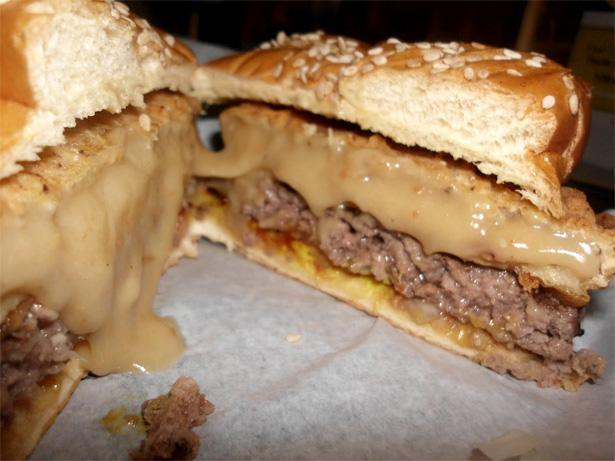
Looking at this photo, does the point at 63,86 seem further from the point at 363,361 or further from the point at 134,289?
the point at 363,361

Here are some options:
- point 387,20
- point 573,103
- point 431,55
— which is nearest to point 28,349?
point 431,55

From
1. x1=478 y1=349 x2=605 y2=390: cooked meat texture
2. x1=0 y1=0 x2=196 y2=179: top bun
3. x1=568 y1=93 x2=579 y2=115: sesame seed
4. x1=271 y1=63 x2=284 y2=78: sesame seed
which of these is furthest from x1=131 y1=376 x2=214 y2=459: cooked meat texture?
x1=568 y1=93 x2=579 y2=115: sesame seed

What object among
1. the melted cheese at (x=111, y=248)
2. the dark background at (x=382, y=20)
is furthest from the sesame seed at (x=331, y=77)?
the dark background at (x=382, y=20)

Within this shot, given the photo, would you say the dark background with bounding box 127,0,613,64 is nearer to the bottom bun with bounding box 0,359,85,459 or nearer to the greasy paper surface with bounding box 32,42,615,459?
the greasy paper surface with bounding box 32,42,615,459

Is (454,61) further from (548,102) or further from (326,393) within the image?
(326,393)

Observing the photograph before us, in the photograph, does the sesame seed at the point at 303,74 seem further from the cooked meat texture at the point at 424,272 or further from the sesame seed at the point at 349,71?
the cooked meat texture at the point at 424,272

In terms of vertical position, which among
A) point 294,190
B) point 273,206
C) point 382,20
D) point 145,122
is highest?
point 145,122
